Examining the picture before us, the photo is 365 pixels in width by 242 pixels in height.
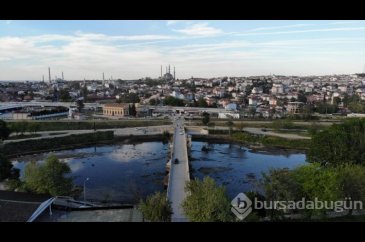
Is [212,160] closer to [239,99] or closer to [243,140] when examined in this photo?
[243,140]

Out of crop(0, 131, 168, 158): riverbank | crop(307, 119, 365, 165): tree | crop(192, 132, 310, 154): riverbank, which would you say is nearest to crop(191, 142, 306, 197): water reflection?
crop(192, 132, 310, 154): riverbank

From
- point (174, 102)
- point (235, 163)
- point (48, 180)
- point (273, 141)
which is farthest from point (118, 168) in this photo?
point (174, 102)

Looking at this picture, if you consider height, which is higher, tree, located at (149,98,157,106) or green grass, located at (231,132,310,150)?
tree, located at (149,98,157,106)

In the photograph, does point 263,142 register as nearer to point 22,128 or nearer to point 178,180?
point 178,180

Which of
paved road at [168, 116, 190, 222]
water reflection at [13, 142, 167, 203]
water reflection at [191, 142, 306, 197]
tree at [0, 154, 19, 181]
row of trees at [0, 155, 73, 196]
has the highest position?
row of trees at [0, 155, 73, 196]

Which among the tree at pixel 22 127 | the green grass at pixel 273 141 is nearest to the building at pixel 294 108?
the green grass at pixel 273 141

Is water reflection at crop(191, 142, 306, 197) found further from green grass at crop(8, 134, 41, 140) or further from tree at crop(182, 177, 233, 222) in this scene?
green grass at crop(8, 134, 41, 140)
